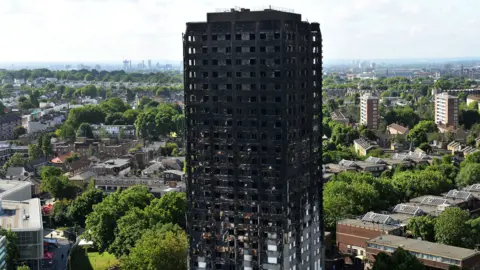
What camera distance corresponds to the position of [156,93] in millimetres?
174750

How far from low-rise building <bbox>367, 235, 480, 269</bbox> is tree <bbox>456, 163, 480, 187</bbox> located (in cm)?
2418

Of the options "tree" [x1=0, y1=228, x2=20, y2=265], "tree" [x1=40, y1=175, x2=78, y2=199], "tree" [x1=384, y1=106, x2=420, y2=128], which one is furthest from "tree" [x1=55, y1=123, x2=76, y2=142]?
"tree" [x1=0, y1=228, x2=20, y2=265]

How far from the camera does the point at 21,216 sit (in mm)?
51125

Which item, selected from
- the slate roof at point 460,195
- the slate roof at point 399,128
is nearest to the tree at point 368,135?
the slate roof at point 399,128

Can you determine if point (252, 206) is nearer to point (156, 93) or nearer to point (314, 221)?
point (314, 221)

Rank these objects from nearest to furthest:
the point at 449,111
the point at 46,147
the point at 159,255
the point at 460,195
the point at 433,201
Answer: the point at 159,255 < the point at 433,201 < the point at 460,195 < the point at 46,147 < the point at 449,111

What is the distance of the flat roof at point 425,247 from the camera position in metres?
44.0

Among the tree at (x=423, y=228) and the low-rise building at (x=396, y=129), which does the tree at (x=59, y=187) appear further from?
the low-rise building at (x=396, y=129)

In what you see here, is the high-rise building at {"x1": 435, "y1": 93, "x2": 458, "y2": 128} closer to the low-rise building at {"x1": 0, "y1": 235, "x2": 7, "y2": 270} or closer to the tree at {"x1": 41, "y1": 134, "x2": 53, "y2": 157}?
the tree at {"x1": 41, "y1": 134, "x2": 53, "y2": 157}

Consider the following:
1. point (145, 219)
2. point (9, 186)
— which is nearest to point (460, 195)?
point (145, 219)

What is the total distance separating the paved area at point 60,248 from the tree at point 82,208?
6.79ft

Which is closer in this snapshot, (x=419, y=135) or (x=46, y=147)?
(x=46, y=147)

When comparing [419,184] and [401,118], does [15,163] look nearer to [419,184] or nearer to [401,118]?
[419,184]

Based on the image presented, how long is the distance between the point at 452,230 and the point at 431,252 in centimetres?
537
